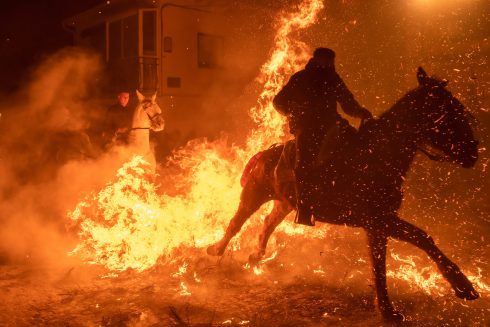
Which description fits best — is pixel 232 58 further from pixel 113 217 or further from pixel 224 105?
pixel 113 217

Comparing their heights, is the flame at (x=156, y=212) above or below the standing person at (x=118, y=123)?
below

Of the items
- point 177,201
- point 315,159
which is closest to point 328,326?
point 315,159

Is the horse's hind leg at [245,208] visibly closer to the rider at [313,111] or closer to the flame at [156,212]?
the flame at [156,212]

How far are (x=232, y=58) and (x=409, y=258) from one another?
16050 millimetres

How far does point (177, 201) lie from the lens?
25.4 feet

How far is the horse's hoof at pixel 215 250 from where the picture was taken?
22.4 ft

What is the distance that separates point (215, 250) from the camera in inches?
269

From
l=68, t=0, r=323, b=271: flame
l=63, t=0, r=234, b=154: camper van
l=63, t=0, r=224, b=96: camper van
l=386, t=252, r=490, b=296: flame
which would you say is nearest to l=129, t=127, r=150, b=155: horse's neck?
l=68, t=0, r=323, b=271: flame

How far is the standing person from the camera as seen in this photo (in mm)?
9578

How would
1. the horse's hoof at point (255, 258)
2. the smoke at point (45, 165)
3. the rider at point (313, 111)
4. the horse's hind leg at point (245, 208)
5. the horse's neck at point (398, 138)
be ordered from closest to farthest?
the horse's neck at point (398, 138) < the rider at point (313, 111) < the horse's hind leg at point (245, 208) < the horse's hoof at point (255, 258) < the smoke at point (45, 165)

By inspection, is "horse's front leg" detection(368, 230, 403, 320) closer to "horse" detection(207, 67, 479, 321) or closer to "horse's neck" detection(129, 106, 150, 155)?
"horse" detection(207, 67, 479, 321)

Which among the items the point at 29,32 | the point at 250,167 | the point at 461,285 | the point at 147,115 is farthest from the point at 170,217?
the point at 29,32

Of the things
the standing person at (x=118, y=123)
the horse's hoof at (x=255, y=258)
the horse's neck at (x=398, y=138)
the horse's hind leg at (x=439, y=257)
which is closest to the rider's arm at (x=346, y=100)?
the horse's neck at (x=398, y=138)

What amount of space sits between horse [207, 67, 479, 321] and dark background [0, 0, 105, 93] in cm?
2467
